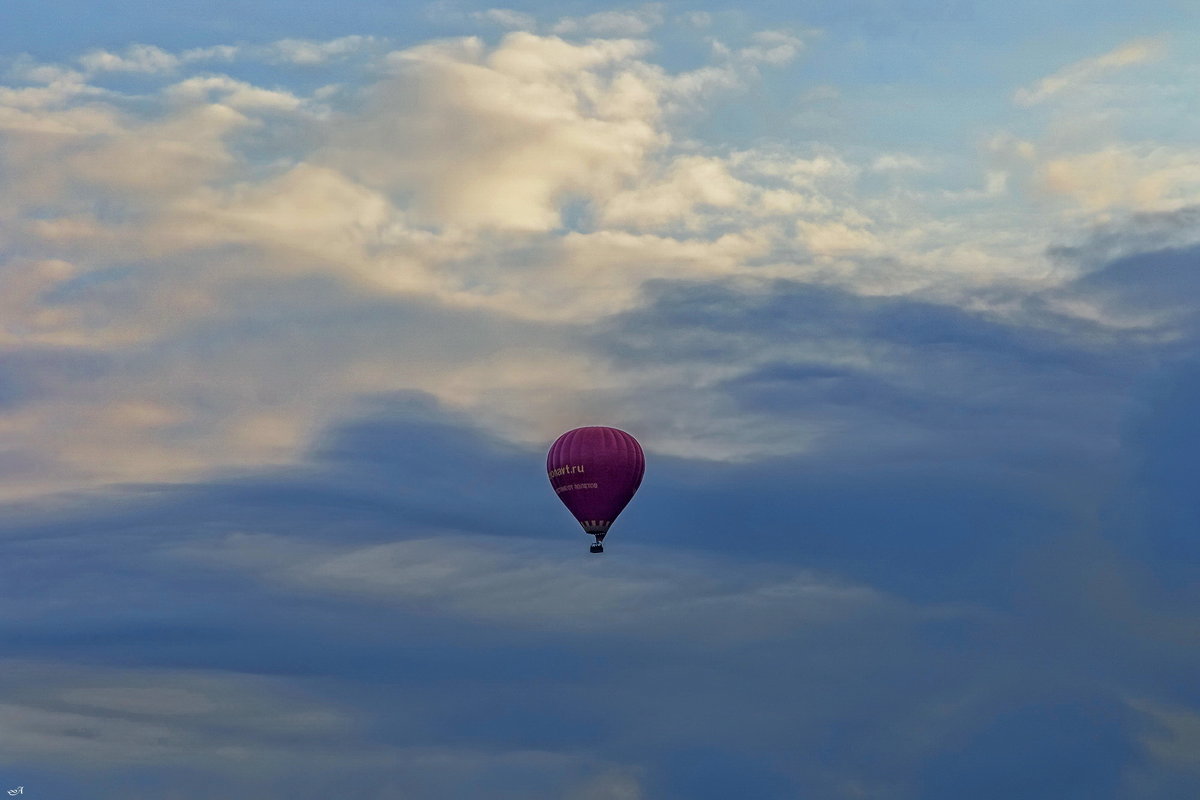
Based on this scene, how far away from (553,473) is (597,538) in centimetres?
888

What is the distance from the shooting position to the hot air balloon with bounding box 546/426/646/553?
164 metres

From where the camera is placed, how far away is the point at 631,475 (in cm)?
16625

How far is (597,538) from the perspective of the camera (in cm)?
16850

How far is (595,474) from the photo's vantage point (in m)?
164

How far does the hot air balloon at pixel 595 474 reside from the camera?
164125 millimetres

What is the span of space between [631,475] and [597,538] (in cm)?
832

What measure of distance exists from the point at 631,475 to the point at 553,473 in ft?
28.1

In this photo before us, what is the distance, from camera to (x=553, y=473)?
166875mm
